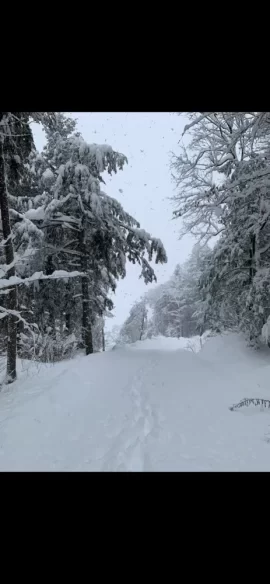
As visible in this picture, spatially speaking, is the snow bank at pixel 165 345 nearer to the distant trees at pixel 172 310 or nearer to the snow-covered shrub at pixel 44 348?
the snow-covered shrub at pixel 44 348

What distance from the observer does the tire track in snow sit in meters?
3.52

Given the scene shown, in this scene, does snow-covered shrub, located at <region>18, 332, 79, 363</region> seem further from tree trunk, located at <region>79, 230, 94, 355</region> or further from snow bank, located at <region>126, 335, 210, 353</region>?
snow bank, located at <region>126, 335, 210, 353</region>

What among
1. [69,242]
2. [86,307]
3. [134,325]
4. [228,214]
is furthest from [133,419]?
[134,325]

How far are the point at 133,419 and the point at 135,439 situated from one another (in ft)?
3.22

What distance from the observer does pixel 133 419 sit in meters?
5.34

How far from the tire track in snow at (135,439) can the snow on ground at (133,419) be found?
0.01 metres

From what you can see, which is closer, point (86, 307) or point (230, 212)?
point (230, 212)

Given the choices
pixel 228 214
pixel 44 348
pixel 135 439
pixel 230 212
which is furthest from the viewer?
pixel 44 348

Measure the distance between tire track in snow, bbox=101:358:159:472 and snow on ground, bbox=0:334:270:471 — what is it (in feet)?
0.04

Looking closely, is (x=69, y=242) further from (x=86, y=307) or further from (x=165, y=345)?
(x=165, y=345)

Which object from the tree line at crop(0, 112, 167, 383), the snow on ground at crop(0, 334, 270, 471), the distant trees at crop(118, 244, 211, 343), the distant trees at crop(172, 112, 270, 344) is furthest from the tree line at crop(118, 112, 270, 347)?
the distant trees at crop(118, 244, 211, 343)

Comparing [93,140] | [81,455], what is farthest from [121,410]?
[93,140]

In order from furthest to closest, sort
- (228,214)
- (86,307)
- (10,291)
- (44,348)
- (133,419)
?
(86,307) → (44,348) → (228,214) → (10,291) → (133,419)

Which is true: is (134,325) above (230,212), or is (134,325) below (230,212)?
below
